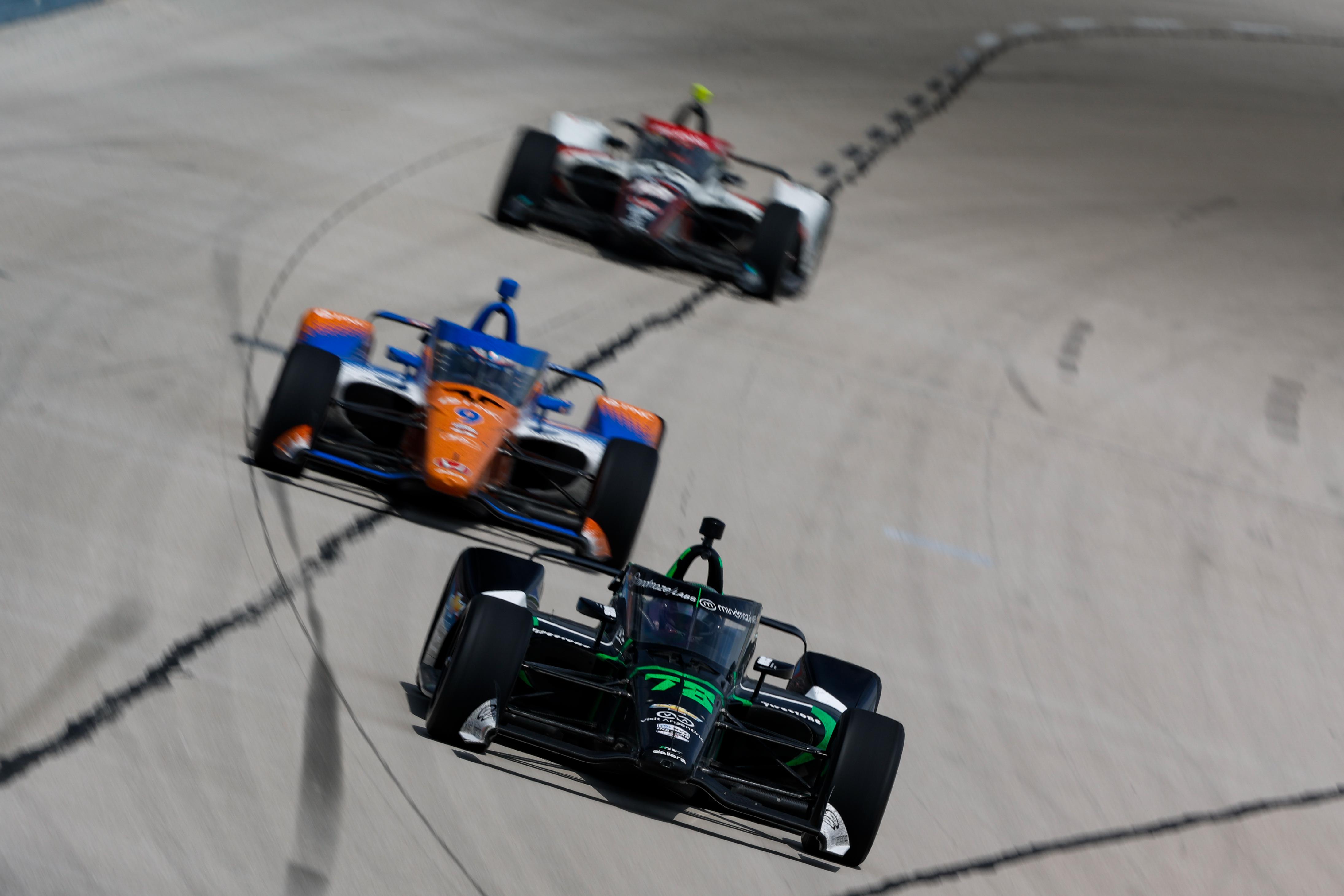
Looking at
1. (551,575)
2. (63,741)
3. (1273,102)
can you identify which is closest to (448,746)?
(63,741)

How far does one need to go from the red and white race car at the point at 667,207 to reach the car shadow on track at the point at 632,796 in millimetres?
8415

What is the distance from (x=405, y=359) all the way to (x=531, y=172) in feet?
16.4

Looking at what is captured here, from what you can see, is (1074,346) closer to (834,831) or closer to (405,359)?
(405,359)

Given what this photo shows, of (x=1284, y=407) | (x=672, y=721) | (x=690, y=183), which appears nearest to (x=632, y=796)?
(x=672, y=721)

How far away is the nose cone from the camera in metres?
7.14

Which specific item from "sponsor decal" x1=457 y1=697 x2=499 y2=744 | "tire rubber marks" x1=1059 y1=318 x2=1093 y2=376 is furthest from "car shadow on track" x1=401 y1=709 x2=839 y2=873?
"tire rubber marks" x1=1059 y1=318 x2=1093 y2=376

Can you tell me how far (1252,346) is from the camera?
61.8 ft

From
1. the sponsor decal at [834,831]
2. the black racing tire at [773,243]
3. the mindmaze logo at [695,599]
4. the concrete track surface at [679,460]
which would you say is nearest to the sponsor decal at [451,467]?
the concrete track surface at [679,460]

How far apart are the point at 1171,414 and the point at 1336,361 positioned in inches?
153

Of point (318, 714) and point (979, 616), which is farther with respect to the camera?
point (979, 616)

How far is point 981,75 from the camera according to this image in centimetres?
2734

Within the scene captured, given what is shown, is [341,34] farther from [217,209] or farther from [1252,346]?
A: [1252,346]

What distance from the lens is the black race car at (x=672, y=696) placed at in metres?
7.23

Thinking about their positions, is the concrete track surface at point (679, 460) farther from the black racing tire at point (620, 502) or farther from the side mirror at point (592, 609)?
the side mirror at point (592, 609)
